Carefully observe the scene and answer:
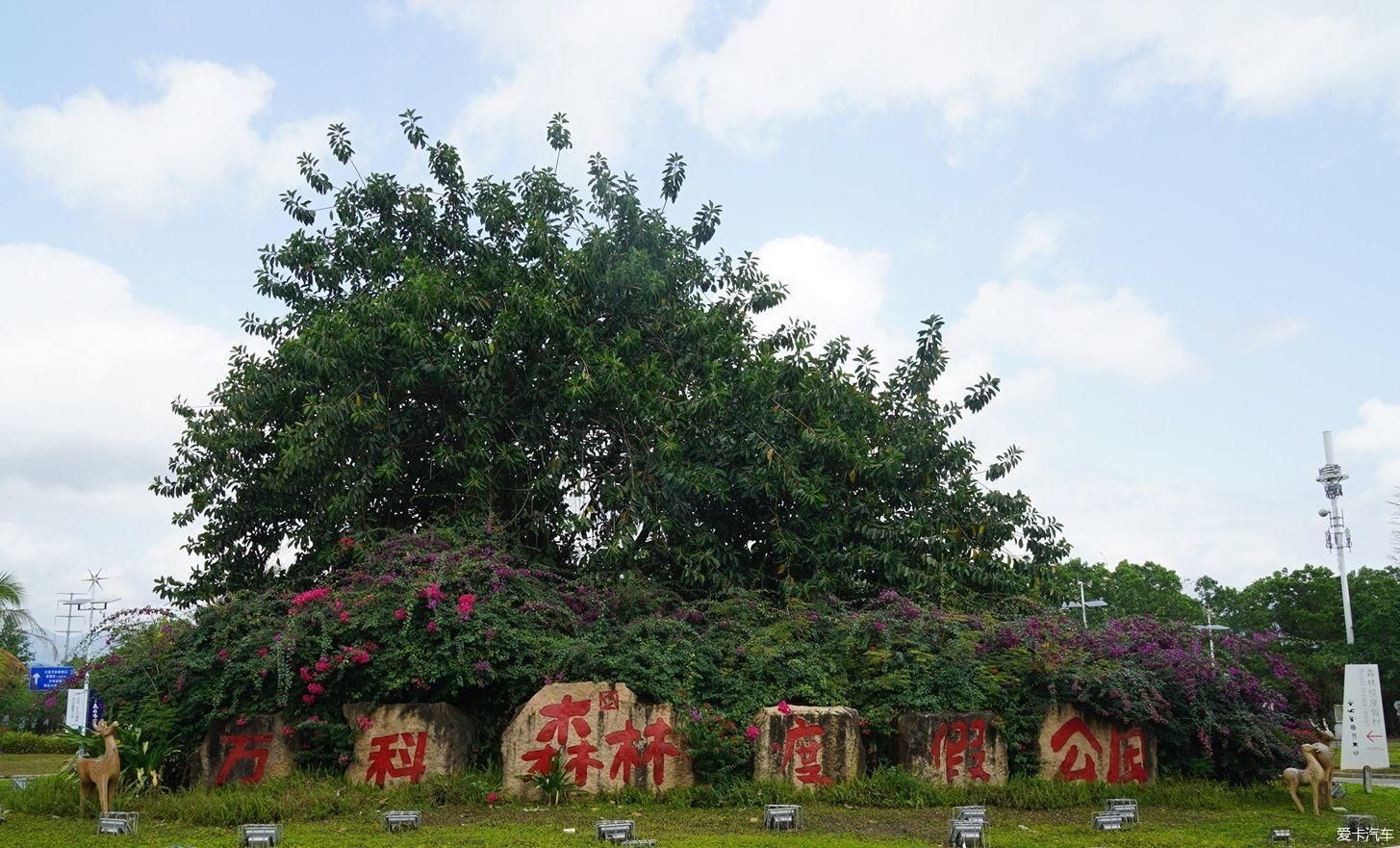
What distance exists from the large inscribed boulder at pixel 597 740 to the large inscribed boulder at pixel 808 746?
875 mm

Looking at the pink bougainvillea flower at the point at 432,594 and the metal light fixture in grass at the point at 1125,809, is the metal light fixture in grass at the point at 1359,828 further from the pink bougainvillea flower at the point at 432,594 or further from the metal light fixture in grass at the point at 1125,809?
the pink bougainvillea flower at the point at 432,594

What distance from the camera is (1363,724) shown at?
45.6 feet

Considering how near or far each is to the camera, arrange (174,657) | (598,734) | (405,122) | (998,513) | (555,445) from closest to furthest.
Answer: (598,734)
(174,657)
(555,445)
(998,513)
(405,122)

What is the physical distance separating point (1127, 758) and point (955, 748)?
Result: 2069 millimetres

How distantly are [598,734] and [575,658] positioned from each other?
89cm

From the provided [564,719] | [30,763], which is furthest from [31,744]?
[564,719]

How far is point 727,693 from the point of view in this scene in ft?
39.5

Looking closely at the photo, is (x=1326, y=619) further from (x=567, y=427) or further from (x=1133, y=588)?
(x=567, y=427)

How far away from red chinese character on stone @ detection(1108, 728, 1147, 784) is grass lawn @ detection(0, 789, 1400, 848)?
0.85 m

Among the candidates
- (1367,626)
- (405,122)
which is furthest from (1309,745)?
(1367,626)

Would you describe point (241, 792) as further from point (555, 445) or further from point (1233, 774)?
point (1233, 774)

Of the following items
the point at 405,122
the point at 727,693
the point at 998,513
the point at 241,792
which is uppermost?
the point at 405,122

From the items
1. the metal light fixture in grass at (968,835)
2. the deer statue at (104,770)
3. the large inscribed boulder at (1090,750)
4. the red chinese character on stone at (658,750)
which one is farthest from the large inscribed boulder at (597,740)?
the large inscribed boulder at (1090,750)

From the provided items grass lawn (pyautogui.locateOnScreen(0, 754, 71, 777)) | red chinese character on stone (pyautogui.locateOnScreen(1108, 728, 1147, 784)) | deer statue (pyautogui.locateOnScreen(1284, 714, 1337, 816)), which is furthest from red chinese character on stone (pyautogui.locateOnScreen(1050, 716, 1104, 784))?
grass lawn (pyautogui.locateOnScreen(0, 754, 71, 777))
